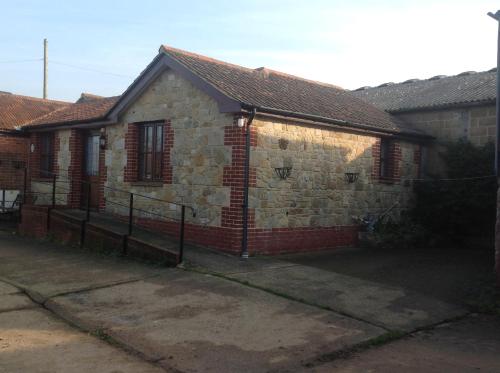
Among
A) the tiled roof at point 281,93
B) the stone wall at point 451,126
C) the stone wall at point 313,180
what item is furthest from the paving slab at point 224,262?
the stone wall at point 451,126

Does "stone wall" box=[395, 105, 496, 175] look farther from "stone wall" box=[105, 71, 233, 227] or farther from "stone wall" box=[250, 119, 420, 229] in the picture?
"stone wall" box=[105, 71, 233, 227]

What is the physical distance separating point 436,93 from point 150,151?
8756mm

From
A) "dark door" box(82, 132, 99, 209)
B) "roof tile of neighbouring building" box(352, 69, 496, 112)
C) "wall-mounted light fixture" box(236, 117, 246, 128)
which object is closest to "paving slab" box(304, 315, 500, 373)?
"wall-mounted light fixture" box(236, 117, 246, 128)

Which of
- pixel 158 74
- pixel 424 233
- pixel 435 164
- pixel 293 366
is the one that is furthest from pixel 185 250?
pixel 435 164

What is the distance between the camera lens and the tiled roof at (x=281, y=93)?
1030 cm

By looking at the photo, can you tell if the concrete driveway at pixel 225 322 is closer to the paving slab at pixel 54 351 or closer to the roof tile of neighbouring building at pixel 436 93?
the paving slab at pixel 54 351

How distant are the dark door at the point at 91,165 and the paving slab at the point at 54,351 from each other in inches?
309

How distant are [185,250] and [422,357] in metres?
5.41

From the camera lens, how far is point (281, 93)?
37.9ft

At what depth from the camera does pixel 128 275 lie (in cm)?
838

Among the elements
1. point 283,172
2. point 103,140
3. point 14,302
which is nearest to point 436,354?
point 14,302

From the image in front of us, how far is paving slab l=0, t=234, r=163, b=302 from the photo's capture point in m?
7.72

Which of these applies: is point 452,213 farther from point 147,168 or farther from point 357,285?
point 147,168

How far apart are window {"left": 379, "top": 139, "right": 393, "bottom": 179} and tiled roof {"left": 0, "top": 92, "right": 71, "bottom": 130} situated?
10898 millimetres
